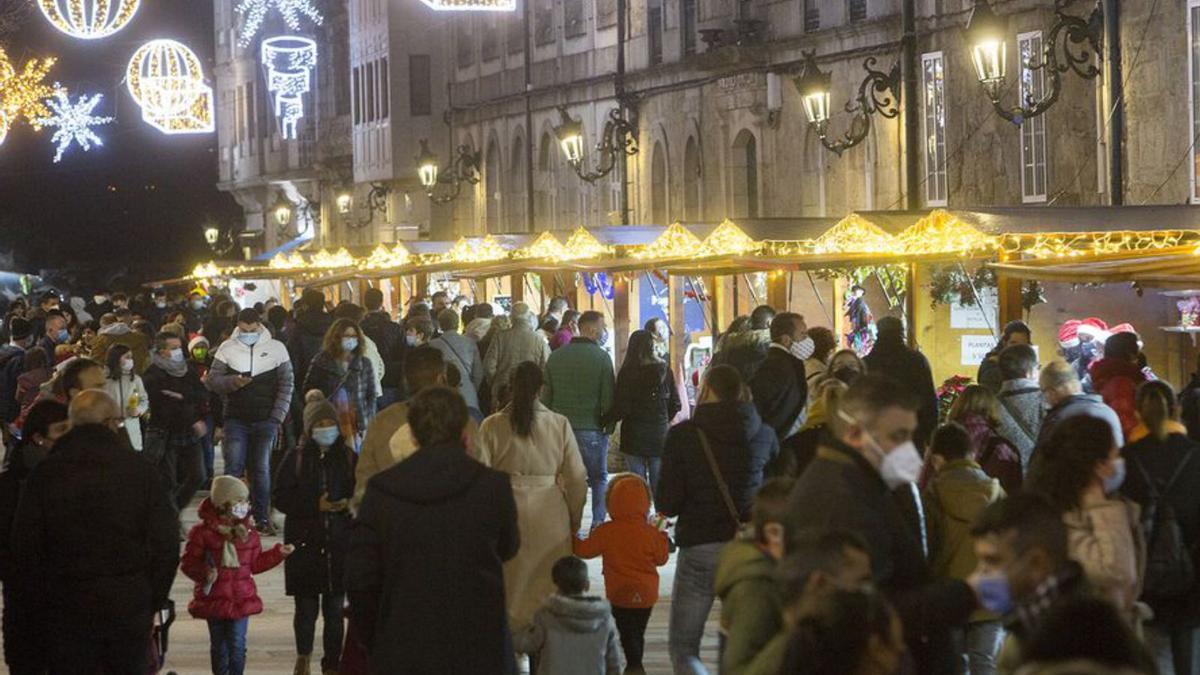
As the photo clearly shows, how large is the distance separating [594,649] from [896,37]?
809 inches

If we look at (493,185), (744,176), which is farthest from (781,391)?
(493,185)

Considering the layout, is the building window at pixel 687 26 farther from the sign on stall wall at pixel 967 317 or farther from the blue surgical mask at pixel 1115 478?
the blue surgical mask at pixel 1115 478

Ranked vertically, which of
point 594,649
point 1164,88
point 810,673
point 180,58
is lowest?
point 594,649

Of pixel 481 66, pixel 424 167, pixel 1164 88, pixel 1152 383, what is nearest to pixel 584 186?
pixel 424 167

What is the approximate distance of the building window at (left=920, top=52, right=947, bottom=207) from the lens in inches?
1064

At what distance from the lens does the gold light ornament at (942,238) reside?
58.1 ft

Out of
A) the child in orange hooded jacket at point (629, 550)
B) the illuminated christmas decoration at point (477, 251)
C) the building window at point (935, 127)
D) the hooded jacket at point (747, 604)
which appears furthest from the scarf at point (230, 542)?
the illuminated christmas decoration at point (477, 251)

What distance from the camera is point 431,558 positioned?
7090 millimetres

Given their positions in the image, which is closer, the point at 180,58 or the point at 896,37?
the point at 896,37

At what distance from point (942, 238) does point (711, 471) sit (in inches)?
354

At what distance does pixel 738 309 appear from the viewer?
85.8 ft

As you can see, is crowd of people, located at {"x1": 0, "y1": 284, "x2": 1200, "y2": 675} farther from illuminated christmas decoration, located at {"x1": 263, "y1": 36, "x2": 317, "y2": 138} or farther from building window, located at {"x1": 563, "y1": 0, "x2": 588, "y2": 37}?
illuminated christmas decoration, located at {"x1": 263, "y1": 36, "x2": 317, "y2": 138}

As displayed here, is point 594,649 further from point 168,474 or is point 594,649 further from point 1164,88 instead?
point 1164,88

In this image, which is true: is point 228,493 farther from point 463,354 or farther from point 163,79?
point 163,79
